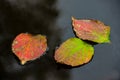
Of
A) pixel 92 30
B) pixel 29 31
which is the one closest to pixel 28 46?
pixel 29 31

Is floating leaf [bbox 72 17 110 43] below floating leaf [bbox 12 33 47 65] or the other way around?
the other way around

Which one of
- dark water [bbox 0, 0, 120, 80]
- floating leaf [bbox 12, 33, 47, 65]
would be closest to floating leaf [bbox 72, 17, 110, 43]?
dark water [bbox 0, 0, 120, 80]

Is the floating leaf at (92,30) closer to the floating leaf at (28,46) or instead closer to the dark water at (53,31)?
the dark water at (53,31)

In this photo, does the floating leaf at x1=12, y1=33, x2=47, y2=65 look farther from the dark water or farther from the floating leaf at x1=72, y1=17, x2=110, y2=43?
the floating leaf at x1=72, y1=17, x2=110, y2=43

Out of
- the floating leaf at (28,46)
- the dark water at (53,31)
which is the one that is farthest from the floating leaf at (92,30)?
the floating leaf at (28,46)

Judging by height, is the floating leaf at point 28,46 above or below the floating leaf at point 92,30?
below

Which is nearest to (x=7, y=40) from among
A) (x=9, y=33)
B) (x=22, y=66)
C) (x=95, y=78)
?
(x=9, y=33)
